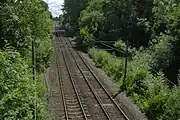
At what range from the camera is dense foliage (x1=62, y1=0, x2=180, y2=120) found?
60.6 feet

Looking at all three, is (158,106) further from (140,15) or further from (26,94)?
(140,15)

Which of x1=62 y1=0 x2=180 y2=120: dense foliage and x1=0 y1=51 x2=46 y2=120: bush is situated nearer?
x1=0 y1=51 x2=46 y2=120: bush

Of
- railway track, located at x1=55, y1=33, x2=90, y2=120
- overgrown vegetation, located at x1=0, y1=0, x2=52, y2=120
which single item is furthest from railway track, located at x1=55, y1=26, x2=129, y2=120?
overgrown vegetation, located at x1=0, y1=0, x2=52, y2=120

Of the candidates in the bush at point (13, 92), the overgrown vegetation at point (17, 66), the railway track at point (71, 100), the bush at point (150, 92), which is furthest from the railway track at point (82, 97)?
the bush at point (13, 92)

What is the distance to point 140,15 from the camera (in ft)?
135

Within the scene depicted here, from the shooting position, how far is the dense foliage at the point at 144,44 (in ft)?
60.6

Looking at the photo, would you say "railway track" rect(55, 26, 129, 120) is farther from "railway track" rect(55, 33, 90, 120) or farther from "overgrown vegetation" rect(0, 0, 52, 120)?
"overgrown vegetation" rect(0, 0, 52, 120)

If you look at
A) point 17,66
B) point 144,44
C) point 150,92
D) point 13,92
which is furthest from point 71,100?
point 144,44

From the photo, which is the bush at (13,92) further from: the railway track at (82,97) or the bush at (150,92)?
the bush at (150,92)

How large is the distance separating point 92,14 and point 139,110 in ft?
109

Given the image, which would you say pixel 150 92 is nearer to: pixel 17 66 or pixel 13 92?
pixel 17 66

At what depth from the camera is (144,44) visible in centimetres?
3894

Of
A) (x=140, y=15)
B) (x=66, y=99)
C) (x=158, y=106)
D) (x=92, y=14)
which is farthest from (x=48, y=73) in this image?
(x=92, y=14)

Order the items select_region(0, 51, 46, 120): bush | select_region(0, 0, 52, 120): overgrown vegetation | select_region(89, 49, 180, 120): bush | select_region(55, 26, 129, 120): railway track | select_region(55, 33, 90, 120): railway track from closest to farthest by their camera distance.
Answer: select_region(0, 51, 46, 120): bush, select_region(0, 0, 52, 120): overgrown vegetation, select_region(89, 49, 180, 120): bush, select_region(55, 33, 90, 120): railway track, select_region(55, 26, 129, 120): railway track
